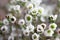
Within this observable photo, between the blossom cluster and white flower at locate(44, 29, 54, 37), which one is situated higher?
the blossom cluster

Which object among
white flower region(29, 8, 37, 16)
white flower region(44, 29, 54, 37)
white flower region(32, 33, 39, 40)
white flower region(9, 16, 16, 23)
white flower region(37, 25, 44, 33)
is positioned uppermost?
white flower region(29, 8, 37, 16)

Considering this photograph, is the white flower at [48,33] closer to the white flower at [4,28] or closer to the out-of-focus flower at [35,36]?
the out-of-focus flower at [35,36]

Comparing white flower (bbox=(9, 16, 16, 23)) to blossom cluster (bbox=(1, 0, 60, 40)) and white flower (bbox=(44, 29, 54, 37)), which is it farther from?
white flower (bbox=(44, 29, 54, 37))

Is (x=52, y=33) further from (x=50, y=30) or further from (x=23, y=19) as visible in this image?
(x=23, y=19)

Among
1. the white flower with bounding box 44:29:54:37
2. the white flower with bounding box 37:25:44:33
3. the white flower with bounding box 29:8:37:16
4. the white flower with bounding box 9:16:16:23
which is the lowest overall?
the white flower with bounding box 44:29:54:37

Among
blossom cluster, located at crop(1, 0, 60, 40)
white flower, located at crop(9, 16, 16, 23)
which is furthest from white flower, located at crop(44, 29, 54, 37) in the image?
white flower, located at crop(9, 16, 16, 23)

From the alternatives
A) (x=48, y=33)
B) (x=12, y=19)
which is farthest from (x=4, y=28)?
(x=48, y=33)

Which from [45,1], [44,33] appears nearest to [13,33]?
[44,33]

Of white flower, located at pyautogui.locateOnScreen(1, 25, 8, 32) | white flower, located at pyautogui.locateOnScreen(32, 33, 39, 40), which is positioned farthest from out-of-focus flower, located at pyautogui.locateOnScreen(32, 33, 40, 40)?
white flower, located at pyautogui.locateOnScreen(1, 25, 8, 32)

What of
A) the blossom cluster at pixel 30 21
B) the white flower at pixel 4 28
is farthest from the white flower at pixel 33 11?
the white flower at pixel 4 28
